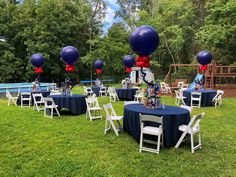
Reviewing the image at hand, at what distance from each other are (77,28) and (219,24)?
14.7m

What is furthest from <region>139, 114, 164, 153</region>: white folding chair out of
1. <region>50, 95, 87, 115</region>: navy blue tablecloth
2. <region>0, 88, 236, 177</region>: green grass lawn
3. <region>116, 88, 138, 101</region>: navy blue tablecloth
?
<region>116, 88, 138, 101</region>: navy blue tablecloth

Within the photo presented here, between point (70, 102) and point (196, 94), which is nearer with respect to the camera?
point (70, 102)

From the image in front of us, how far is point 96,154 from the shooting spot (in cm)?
511

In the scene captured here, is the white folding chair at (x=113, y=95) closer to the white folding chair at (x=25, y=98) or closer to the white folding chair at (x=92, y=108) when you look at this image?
the white folding chair at (x=92, y=108)

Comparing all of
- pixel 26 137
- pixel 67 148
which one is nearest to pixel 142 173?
pixel 67 148

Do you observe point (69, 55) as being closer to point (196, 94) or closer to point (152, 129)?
point (196, 94)

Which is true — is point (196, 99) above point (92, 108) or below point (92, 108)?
above

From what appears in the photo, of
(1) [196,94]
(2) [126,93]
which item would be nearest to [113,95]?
(2) [126,93]

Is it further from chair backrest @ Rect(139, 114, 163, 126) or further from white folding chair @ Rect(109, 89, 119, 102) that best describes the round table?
white folding chair @ Rect(109, 89, 119, 102)

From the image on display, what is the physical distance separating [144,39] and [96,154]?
283 cm

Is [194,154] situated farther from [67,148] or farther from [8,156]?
[8,156]

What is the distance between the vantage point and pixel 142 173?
427 cm

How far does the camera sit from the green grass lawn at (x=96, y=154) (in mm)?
4375

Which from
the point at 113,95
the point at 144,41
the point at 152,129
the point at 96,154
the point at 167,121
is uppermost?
the point at 144,41
